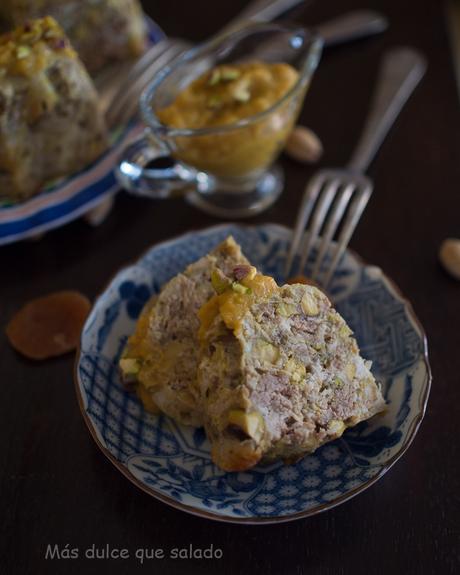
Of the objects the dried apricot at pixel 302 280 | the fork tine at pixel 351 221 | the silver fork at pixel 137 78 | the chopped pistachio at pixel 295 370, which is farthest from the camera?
the silver fork at pixel 137 78

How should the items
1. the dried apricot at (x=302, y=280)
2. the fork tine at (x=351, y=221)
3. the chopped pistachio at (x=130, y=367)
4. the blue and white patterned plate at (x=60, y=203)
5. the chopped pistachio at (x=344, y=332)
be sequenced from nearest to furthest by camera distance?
the chopped pistachio at (x=344, y=332) → the chopped pistachio at (x=130, y=367) → the dried apricot at (x=302, y=280) → the fork tine at (x=351, y=221) → the blue and white patterned plate at (x=60, y=203)

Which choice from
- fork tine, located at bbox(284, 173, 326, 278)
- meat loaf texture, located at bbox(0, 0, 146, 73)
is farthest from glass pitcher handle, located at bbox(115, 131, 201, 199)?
meat loaf texture, located at bbox(0, 0, 146, 73)

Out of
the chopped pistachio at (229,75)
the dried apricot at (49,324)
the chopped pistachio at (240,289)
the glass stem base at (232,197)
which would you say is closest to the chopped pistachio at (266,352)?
the chopped pistachio at (240,289)

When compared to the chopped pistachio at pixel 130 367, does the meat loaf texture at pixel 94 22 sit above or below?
above

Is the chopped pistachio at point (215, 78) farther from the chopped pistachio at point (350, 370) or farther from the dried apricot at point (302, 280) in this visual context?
the chopped pistachio at point (350, 370)

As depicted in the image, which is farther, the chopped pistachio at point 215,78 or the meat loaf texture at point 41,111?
the chopped pistachio at point 215,78

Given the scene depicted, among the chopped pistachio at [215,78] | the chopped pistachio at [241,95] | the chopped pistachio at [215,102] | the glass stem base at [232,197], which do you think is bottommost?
the glass stem base at [232,197]
